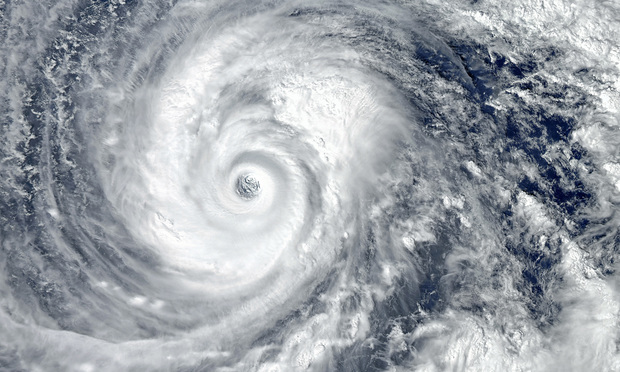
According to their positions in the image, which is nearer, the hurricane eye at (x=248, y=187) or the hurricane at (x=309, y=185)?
the hurricane at (x=309, y=185)

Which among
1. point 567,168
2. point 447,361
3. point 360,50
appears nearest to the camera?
point 447,361

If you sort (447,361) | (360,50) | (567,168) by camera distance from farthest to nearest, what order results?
(360,50) → (567,168) → (447,361)

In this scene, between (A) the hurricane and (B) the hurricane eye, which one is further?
(B) the hurricane eye

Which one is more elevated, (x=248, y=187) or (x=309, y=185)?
(x=309, y=185)

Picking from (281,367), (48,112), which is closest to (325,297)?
(281,367)

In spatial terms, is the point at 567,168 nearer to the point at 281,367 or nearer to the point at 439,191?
the point at 439,191

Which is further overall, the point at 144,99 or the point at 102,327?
the point at 144,99

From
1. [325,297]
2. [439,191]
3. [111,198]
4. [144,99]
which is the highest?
[439,191]

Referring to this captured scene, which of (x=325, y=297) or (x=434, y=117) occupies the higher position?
(x=434, y=117)
